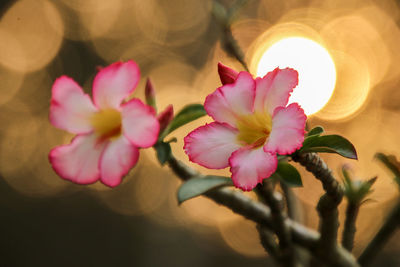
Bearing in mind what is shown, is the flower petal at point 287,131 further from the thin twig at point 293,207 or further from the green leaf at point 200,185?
the thin twig at point 293,207

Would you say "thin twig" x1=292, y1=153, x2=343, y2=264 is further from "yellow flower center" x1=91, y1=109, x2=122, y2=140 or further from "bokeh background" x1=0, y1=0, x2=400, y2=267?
"bokeh background" x1=0, y1=0, x2=400, y2=267

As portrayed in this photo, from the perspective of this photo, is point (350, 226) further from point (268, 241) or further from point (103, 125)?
point (103, 125)

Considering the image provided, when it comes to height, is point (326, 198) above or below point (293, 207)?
above

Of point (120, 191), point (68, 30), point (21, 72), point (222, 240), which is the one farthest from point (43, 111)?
point (222, 240)

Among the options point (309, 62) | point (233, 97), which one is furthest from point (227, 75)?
point (309, 62)

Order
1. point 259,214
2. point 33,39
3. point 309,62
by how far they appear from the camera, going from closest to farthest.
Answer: point 259,214 → point 309,62 → point 33,39

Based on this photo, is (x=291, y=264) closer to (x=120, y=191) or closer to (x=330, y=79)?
(x=330, y=79)

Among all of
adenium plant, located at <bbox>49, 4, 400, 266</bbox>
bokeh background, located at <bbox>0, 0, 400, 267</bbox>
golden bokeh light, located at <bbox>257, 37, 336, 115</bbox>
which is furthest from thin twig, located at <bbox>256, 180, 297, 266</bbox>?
bokeh background, located at <bbox>0, 0, 400, 267</bbox>
